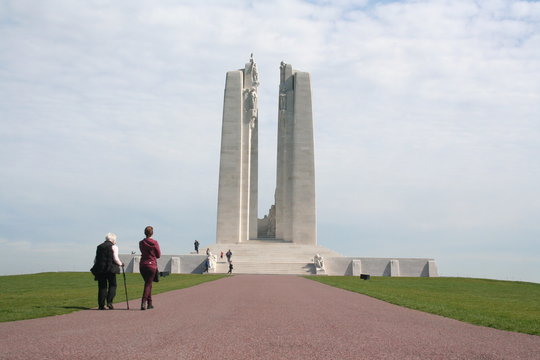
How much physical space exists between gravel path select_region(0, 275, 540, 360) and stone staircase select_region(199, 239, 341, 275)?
22462 millimetres

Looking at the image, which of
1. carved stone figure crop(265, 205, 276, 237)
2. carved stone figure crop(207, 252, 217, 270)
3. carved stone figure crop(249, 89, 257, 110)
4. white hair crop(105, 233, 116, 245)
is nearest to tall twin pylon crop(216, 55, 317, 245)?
carved stone figure crop(249, 89, 257, 110)

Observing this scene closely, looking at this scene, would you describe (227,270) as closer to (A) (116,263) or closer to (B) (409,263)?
(B) (409,263)

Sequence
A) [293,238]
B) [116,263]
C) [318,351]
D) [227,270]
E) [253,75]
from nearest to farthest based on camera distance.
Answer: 1. [318,351]
2. [116,263]
3. [227,270]
4. [293,238]
5. [253,75]

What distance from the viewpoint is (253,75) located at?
44.6 meters

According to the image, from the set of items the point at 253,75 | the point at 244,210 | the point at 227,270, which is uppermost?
the point at 253,75

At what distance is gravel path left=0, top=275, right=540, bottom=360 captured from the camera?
4789 millimetres

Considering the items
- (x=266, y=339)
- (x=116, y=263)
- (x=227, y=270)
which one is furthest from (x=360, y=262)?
(x=266, y=339)

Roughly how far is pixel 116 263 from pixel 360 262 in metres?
25.1

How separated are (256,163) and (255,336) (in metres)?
38.0

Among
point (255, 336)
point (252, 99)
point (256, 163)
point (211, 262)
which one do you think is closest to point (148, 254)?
point (255, 336)

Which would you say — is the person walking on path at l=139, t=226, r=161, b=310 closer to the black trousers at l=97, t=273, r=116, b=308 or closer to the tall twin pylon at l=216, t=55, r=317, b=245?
the black trousers at l=97, t=273, r=116, b=308

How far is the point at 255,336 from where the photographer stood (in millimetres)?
5727

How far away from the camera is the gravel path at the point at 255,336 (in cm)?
479

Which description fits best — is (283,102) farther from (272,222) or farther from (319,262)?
(319,262)
